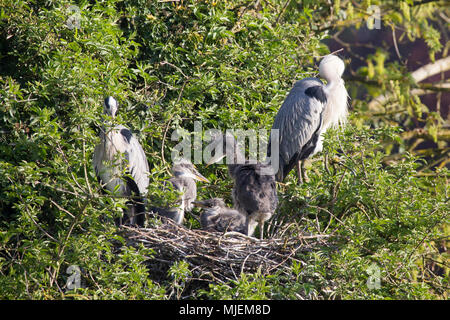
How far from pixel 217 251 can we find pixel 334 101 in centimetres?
220

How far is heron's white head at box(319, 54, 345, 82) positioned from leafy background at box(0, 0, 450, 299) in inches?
11.4

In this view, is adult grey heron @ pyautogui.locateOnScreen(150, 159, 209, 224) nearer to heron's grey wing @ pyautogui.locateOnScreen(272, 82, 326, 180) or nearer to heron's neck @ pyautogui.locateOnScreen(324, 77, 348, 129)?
heron's grey wing @ pyautogui.locateOnScreen(272, 82, 326, 180)

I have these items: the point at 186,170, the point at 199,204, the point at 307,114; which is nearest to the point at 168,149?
the point at 186,170

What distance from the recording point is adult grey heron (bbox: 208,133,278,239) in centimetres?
478

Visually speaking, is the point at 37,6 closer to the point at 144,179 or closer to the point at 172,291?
the point at 144,179

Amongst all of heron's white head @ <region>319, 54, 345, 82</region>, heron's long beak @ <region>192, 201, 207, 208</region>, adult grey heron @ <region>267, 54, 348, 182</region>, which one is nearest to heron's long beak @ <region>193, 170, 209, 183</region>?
heron's long beak @ <region>192, 201, 207, 208</region>

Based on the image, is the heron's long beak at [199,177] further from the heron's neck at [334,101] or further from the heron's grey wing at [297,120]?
the heron's neck at [334,101]

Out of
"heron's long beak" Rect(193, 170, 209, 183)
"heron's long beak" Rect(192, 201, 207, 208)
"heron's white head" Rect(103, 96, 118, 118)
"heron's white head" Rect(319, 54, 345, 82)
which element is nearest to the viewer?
"heron's white head" Rect(103, 96, 118, 118)

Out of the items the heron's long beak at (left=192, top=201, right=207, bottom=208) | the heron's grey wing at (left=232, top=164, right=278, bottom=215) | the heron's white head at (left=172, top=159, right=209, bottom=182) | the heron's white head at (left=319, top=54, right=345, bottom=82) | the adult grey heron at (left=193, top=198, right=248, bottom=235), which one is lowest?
the adult grey heron at (left=193, top=198, right=248, bottom=235)

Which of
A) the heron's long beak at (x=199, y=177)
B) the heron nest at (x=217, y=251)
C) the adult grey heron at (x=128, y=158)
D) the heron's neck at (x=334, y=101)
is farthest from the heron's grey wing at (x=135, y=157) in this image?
the heron's neck at (x=334, y=101)

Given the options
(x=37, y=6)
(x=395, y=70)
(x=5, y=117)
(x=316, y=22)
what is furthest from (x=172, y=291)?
(x=395, y=70)

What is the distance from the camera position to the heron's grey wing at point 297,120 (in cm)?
568

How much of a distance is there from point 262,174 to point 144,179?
3.41 ft

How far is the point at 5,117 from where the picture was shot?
470 cm
